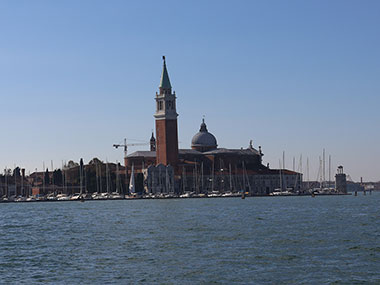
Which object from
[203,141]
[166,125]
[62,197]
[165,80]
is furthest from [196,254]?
[203,141]

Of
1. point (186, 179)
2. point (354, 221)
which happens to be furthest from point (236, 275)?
point (186, 179)

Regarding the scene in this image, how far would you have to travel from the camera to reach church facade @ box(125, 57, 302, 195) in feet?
428

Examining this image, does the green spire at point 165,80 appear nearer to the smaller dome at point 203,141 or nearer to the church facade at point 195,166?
the church facade at point 195,166

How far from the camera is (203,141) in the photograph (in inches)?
A: 6004

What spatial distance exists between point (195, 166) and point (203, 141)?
63.5 ft

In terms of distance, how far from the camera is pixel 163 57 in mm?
132500

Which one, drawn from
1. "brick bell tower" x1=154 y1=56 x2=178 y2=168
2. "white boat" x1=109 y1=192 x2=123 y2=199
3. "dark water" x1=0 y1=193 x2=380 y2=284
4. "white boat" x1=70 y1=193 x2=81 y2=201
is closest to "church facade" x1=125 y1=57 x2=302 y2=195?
"brick bell tower" x1=154 y1=56 x2=178 y2=168

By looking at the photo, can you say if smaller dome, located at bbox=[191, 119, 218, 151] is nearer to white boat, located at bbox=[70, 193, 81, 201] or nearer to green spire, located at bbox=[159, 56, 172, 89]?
green spire, located at bbox=[159, 56, 172, 89]

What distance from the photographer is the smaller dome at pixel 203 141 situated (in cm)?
15175

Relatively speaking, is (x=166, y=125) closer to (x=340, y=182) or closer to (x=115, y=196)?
(x=115, y=196)

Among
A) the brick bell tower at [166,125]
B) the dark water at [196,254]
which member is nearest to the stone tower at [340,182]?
the brick bell tower at [166,125]

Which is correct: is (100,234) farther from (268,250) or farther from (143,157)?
(143,157)

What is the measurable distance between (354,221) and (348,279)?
26.1m

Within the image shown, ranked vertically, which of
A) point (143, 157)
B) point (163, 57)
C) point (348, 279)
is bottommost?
point (348, 279)
